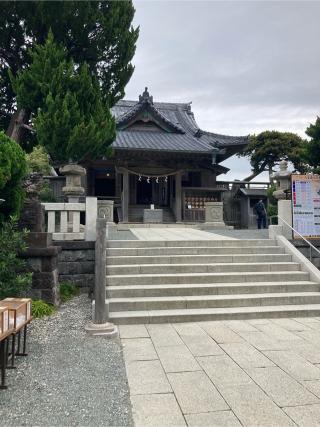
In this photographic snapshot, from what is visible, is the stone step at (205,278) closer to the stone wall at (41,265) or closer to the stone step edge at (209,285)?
the stone step edge at (209,285)

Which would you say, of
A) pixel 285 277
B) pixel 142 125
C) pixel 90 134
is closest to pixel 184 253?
pixel 285 277

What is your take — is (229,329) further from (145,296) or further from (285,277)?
(285,277)

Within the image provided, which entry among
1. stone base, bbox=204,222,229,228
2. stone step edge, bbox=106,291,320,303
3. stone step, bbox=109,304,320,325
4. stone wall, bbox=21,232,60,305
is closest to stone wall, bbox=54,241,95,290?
stone wall, bbox=21,232,60,305

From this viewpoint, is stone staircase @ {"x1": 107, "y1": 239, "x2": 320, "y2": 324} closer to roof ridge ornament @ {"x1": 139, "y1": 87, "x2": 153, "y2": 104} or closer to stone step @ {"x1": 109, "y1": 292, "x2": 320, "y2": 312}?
stone step @ {"x1": 109, "y1": 292, "x2": 320, "y2": 312}

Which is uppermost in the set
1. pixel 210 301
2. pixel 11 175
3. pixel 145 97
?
pixel 145 97

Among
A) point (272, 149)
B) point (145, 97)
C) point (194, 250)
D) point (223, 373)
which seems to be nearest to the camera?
point (223, 373)

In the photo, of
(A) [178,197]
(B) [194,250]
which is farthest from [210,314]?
(A) [178,197]

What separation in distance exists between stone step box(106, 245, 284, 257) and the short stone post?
2.14 meters

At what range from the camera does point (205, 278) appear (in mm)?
6855

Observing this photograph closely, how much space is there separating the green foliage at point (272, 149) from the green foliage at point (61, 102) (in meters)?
25.7

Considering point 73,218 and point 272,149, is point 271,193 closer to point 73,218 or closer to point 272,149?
point 73,218

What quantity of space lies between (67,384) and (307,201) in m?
8.08

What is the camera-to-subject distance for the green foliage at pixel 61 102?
35.7 feet

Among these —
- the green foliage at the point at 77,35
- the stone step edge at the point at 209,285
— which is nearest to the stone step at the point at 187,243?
the stone step edge at the point at 209,285
